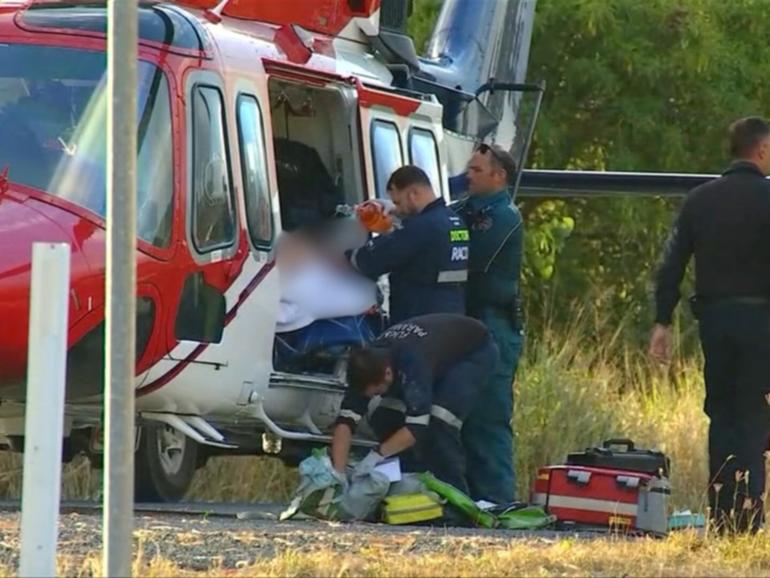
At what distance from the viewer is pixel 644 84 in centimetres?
2216

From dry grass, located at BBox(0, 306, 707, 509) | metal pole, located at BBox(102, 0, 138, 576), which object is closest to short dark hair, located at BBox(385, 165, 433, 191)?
dry grass, located at BBox(0, 306, 707, 509)

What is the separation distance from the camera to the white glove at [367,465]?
33.7 ft

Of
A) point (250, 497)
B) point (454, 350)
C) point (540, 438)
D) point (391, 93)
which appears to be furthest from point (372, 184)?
point (540, 438)

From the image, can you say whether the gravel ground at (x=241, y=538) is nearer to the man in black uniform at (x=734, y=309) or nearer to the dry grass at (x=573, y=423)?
the man in black uniform at (x=734, y=309)

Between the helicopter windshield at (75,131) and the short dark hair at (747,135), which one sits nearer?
the short dark hair at (747,135)

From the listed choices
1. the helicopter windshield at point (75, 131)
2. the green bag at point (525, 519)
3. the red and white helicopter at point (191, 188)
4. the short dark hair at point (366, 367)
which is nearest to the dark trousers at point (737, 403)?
the green bag at point (525, 519)

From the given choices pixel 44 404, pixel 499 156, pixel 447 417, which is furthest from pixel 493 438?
pixel 44 404

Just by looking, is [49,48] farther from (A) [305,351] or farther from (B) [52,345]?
(B) [52,345]

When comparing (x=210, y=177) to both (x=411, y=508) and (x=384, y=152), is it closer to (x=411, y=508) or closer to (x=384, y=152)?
(x=384, y=152)

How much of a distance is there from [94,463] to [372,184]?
2.21 m

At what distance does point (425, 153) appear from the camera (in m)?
13.2

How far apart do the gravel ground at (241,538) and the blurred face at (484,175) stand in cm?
243

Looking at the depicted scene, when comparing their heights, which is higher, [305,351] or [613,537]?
[305,351]

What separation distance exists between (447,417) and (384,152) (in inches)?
83.3
